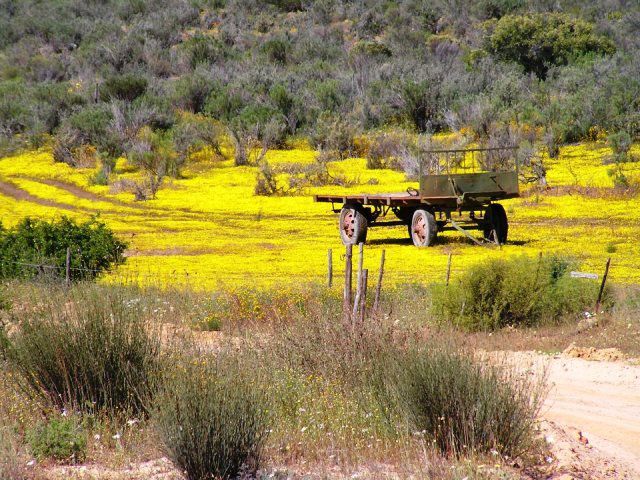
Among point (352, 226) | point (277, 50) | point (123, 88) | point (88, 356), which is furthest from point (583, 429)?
point (277, 50)

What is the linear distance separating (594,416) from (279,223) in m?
19.8

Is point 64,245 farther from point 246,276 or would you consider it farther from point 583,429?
point 583,429

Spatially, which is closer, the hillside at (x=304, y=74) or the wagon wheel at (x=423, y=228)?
the wagon wheel at (x=423, y=228)

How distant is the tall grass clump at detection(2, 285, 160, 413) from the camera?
8.76m

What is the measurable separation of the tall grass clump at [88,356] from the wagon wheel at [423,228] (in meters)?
15.2

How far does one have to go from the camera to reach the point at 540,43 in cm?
5891

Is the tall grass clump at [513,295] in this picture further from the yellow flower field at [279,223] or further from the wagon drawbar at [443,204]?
the wagon drawbar at [443,204]

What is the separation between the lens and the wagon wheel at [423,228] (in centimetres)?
2355

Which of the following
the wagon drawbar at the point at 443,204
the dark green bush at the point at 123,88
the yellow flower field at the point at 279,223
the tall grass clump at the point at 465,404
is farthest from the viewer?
the dark green bush at the point at 123,88

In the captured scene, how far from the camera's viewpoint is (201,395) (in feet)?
24.2

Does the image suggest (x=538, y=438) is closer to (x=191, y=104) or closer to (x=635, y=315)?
(x=635, y=315)

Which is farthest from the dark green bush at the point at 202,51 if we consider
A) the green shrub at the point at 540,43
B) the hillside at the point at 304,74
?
the green shrub at the point at 540,43

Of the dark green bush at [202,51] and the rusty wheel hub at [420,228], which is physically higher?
the dark green bush at [202,51]

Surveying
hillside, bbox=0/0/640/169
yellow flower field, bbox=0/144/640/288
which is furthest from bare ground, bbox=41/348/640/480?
hillside, bbox=0/0/640/169
